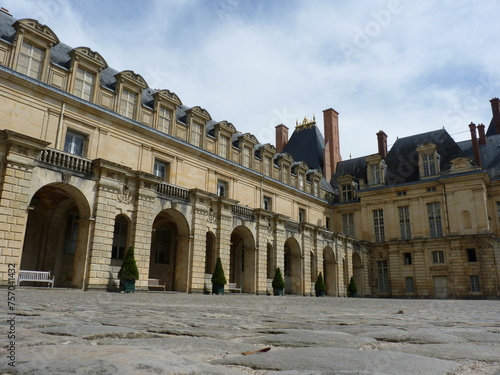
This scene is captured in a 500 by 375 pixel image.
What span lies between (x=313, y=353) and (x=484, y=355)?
1.12 metres

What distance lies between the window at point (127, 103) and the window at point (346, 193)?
2392 centimetres

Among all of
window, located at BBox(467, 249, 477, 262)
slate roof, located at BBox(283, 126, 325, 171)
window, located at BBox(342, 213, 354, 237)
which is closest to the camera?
window, located at BBox(467, 249, 477, 262)

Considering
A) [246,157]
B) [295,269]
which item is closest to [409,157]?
[246,157]

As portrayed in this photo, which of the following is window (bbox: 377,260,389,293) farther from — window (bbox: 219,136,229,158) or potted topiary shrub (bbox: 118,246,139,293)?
potted topiary shrub (bbox: 118,246,139,293)

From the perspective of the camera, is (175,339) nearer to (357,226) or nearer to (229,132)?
(229,132)

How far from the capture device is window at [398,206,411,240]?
35594 mm

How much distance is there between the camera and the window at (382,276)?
35.7 meters

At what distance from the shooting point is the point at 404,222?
35875 millimetres

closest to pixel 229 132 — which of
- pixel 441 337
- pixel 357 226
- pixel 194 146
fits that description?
pixel 194 146

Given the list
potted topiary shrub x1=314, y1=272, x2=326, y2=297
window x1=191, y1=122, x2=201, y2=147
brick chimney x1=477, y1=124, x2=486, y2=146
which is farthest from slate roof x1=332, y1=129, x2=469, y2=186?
window x1=191, y1=122, x2=201, y2=147

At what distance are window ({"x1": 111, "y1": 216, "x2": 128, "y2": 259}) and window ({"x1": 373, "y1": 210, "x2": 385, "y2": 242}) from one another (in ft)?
80.5

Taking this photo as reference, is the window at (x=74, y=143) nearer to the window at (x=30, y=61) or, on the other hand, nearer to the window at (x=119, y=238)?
the window at (x=30, y=61)

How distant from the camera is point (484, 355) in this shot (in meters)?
2.53

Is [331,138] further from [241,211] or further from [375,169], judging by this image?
[241,211]
